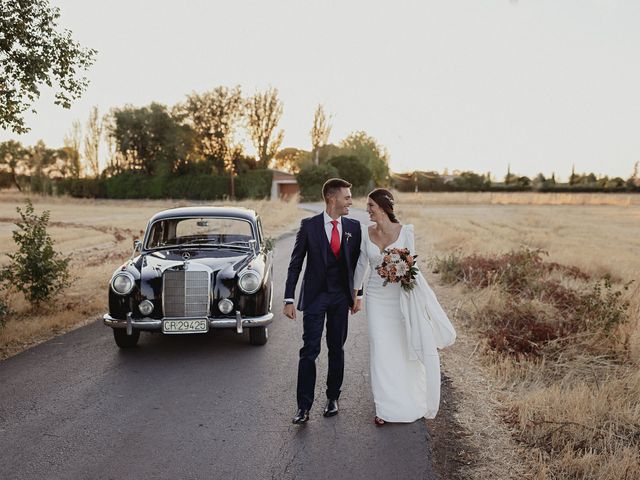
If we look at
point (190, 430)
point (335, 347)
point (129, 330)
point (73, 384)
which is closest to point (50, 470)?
point (190, 430)

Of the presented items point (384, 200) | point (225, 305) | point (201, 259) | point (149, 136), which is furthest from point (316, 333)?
point (149, 136)

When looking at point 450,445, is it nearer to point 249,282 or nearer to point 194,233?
point 249,282

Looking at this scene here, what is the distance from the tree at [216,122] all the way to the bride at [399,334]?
55.8 m

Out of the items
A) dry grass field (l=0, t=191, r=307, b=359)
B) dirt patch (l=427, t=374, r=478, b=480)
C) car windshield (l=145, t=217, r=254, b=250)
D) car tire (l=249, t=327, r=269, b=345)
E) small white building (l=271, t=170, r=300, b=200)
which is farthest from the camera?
small white building (l=271, t=170, r=300, b=200)

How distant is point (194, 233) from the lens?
8.00 m

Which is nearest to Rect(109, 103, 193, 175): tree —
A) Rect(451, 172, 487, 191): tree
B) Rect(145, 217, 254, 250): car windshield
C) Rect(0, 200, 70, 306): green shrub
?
Rect(451, 172, 487, 191): tree

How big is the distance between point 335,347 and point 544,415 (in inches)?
69.4

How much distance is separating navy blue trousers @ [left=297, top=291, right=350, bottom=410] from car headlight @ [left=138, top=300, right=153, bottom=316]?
8.61 feet

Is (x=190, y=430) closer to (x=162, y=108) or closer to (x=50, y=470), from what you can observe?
(x=50, y=470)

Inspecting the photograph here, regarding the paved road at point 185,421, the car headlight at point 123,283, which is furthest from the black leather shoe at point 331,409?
the car headlight at point 123,283

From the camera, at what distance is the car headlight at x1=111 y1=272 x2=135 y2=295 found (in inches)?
249

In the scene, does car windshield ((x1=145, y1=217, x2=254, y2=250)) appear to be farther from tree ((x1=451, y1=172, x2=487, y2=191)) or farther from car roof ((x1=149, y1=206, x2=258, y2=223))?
tree ((x1=451, y1=172, x2=487, y2=191))

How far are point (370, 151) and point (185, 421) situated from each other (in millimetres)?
80352

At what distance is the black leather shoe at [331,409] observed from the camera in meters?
4.52
